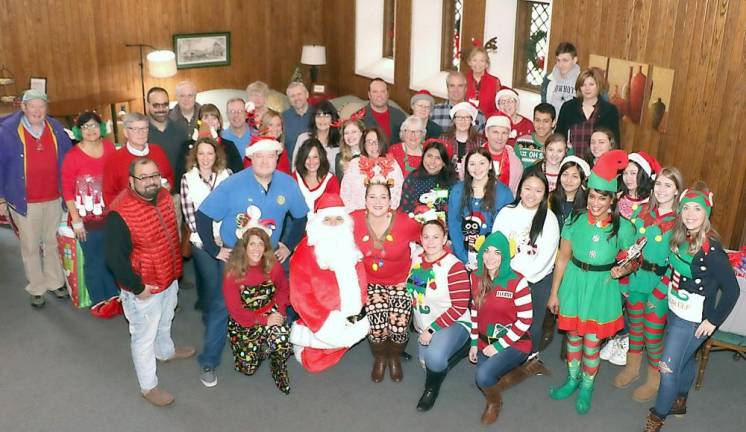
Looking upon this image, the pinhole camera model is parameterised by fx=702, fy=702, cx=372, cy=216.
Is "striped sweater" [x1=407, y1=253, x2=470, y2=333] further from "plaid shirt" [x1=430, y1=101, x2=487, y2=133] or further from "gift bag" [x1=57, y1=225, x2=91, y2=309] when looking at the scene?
"gift bag" [x1=57, y1=225, x2=91, y2=309]

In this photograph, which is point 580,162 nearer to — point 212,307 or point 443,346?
point 443,346

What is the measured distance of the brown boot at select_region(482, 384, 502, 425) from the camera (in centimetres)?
435

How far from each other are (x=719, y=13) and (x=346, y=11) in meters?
5.80

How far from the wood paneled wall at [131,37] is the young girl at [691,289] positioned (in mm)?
7361

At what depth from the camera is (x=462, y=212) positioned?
4797 millimetres

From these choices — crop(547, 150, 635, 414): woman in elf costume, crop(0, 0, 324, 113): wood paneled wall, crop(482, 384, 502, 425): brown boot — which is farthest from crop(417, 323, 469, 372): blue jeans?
crop(0, 0, 324, 113): wood paneled wall

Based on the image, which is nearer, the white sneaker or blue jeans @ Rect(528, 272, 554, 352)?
blue jeans @ Rect(528, 272, 554, 352)

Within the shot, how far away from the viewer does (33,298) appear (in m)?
5.75

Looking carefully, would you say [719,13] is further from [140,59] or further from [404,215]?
[140,59]

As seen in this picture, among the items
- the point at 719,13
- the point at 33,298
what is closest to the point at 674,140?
the point at 719,13

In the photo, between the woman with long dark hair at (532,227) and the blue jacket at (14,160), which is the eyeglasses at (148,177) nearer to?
the blue jacket at (14,160)

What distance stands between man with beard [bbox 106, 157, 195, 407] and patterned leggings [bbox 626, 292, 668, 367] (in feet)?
9.46

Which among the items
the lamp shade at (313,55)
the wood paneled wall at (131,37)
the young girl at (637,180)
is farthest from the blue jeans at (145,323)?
the lamp shade at (313,55)

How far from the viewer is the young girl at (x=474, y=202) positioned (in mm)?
4742
